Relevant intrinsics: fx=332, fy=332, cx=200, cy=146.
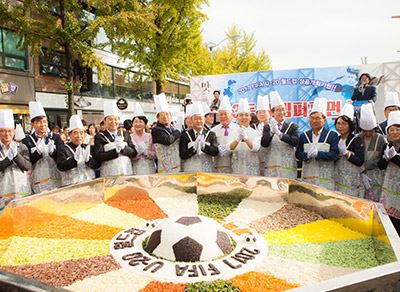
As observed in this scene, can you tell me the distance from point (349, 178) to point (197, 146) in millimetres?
2225

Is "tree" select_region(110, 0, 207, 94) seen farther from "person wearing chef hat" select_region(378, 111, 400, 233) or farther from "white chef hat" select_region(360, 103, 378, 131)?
"person wearing chef hat" select_region(378, 111, 400, 233)

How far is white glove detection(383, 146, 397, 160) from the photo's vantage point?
4133 mm

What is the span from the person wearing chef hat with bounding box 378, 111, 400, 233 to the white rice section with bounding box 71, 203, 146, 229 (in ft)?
10.2

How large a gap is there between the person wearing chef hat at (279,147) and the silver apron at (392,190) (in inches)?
51.4

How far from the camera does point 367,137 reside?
15.9 ft

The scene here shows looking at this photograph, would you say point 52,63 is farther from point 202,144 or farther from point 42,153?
point 202,144

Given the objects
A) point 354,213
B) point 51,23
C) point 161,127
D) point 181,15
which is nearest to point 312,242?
point 354,213

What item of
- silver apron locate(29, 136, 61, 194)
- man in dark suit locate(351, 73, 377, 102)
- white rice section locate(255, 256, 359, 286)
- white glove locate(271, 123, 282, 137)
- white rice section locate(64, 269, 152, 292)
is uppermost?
man in dark suit locate(351, 73, 377, 102)

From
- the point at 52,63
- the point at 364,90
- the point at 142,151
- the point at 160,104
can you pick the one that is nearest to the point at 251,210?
the point at 142,151

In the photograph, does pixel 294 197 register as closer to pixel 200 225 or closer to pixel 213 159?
pixel 200 225

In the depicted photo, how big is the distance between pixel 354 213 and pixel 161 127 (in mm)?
3121

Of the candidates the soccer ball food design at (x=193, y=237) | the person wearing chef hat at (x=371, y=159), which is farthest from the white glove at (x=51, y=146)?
the person wearing chef hat at (x=371, y=159)

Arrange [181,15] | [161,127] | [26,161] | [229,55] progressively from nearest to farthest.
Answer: [26,161] → [161,127] → [181,15] → [229,55]

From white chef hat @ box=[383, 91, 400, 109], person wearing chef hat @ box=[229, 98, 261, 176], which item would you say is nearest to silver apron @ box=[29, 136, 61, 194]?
person wearing chef hat @ box=[229, 98, 261, 176]
